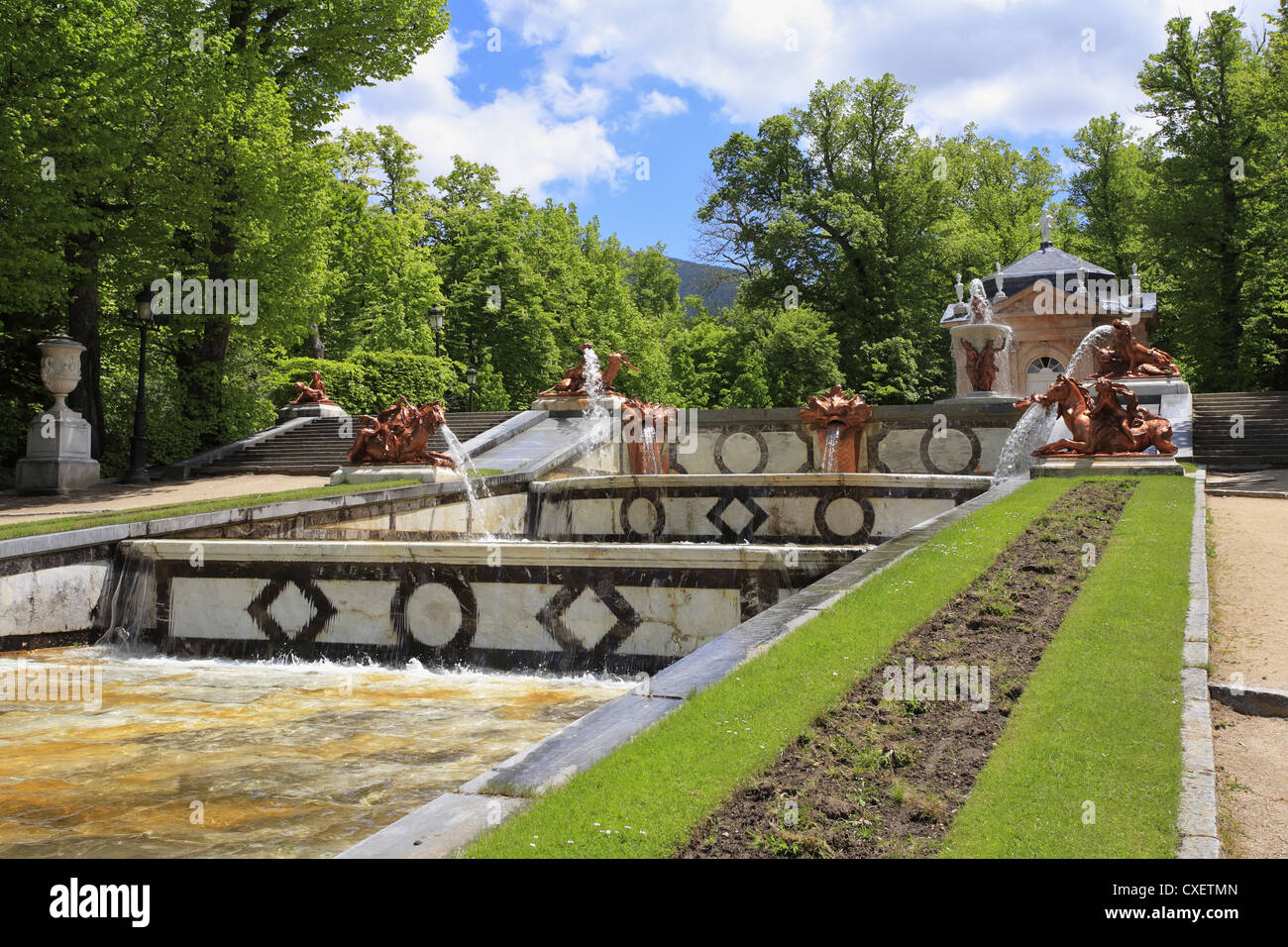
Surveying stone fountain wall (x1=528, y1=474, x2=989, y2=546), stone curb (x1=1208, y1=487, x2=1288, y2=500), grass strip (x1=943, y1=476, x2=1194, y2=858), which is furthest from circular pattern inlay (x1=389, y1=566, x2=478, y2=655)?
stone curb (x1=1208, y1=487, x2=1288, y2=500)

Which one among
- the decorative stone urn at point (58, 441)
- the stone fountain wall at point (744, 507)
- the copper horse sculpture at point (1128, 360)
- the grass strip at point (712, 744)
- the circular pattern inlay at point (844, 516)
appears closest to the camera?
the grass strip at point (712, 744)

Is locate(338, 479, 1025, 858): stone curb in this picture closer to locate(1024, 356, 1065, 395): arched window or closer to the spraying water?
the spraying water

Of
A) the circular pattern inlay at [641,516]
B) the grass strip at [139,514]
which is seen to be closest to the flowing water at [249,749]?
the grass strip at [139,514]

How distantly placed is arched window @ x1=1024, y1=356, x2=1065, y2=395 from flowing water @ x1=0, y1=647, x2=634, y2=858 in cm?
2947

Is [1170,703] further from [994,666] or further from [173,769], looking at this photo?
[173,769]

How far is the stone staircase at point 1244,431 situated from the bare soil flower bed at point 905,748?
16395 millimetres

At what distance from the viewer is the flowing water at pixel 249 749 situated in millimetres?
4812

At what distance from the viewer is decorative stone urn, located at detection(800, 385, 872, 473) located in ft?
70.7

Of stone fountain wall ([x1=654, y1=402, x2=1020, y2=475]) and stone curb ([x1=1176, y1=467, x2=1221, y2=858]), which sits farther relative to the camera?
stone fountain wall ([x1=654, y1=402, x2=1020, y2=475])

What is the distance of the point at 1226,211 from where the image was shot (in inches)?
1340

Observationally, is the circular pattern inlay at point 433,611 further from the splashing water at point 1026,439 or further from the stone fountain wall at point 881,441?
the stone fountain wall at point 881,441

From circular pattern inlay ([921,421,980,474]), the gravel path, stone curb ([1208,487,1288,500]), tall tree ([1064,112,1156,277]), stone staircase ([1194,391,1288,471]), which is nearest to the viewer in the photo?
the gravel path

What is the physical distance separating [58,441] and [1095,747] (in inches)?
828
